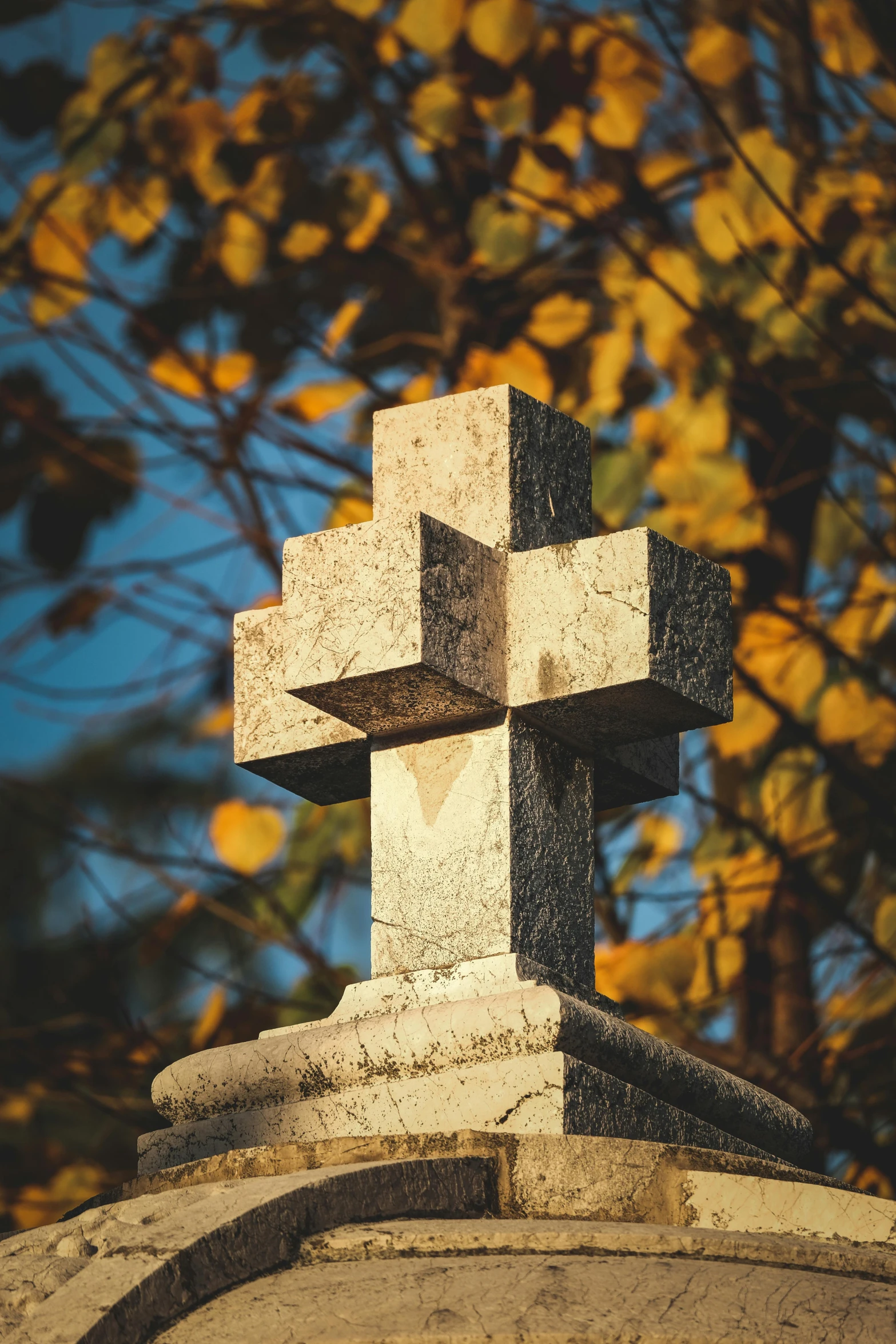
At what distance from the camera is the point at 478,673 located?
9.87ft

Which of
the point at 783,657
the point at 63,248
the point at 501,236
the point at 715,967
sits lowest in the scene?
the point at 715,967

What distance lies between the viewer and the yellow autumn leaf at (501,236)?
5.55m

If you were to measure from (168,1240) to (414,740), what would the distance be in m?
1.11

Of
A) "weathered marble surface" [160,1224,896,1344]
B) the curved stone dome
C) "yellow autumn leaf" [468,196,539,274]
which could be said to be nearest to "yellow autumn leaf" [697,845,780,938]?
"yellow autumn leaf" [468,196,539,274]

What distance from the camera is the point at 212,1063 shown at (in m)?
3.00

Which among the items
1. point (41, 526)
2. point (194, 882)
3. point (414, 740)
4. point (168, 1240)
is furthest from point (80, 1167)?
point (168, 1240)

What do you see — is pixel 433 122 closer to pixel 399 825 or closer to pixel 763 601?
pixel 763 601

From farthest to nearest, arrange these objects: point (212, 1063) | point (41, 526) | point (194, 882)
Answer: point (41, 526)
point (194, 882)
point (212, 1063)

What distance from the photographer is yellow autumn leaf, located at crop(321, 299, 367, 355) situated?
5.57 metres

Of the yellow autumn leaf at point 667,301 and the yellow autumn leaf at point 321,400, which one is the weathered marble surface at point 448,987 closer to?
the yellow autumn leaf at point 667,301

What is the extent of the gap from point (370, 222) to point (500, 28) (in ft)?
2.54

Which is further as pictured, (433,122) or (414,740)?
(433,122)

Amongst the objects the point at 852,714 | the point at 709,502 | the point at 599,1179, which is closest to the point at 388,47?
the point at 709,502

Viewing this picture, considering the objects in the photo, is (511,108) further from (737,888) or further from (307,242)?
(737,888)
